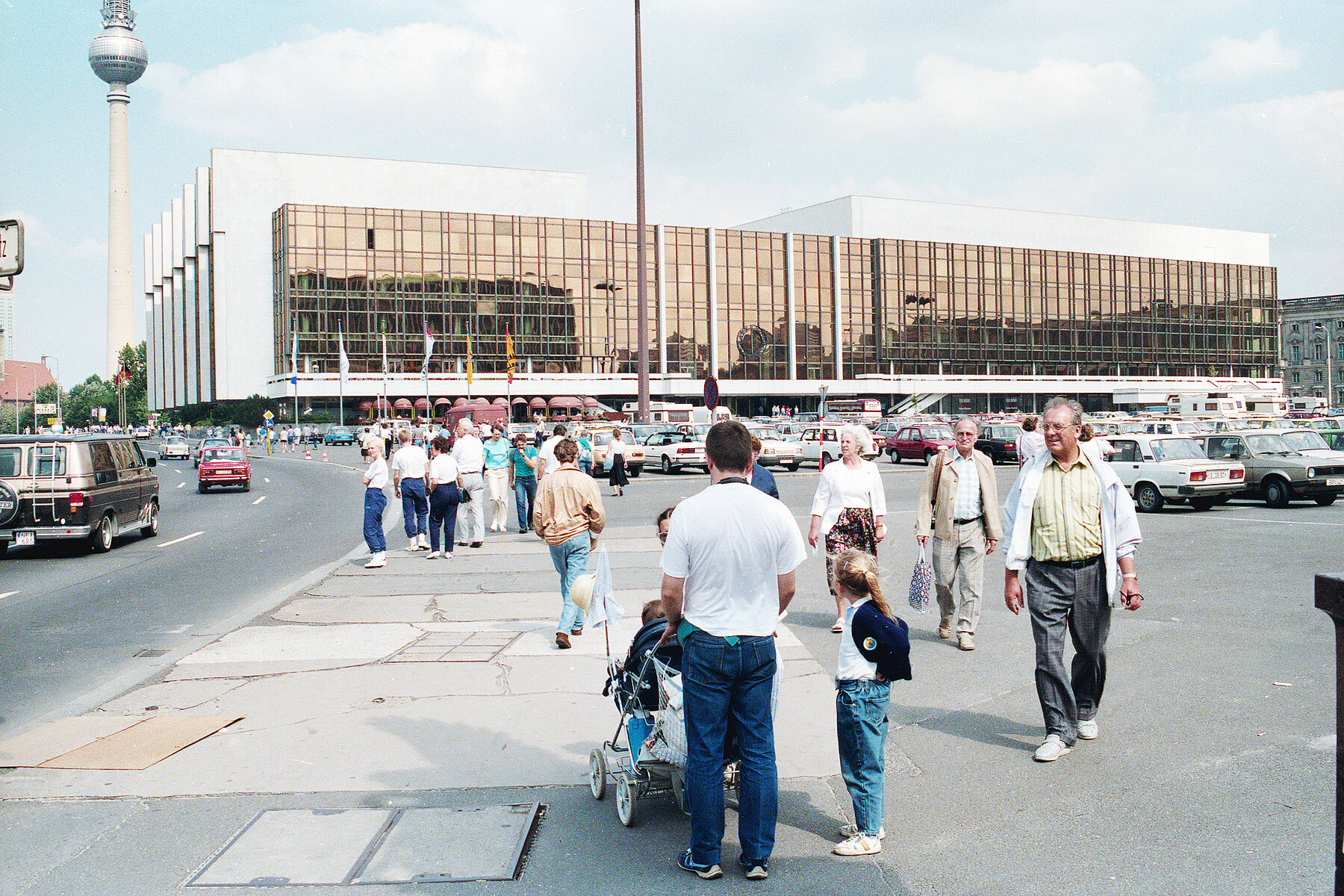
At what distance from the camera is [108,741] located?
6293 millimetres

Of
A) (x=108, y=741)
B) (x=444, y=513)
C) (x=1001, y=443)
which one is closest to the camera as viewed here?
(x=108, y=741)

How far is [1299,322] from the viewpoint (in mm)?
125375

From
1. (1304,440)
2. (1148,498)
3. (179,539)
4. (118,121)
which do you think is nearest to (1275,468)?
(1304,440)

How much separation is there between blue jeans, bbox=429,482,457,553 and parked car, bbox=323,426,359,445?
216 feet

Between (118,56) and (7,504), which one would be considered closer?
(7,504)

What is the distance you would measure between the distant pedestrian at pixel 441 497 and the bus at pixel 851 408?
3529 centimetres

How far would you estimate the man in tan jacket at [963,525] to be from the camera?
864 cm

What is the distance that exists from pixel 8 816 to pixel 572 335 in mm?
90096

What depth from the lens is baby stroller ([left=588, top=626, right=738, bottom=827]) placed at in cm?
472

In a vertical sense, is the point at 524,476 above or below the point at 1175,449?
below

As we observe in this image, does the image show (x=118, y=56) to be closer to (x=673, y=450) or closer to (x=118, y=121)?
(x=118, y=121)

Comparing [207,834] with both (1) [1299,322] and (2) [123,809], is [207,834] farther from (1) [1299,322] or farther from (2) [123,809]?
(1) [1299,322]

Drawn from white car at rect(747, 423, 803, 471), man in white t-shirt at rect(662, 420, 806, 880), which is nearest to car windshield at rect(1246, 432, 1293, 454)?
white car at rect(747, 423, 803, 471)

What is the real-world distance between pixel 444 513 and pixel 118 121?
156861mm
